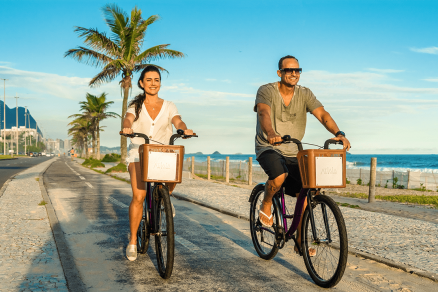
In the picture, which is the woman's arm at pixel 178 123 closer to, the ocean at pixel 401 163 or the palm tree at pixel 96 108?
the ocean at pixel 401 163

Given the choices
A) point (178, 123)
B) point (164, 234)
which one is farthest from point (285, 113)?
point (164, 234)

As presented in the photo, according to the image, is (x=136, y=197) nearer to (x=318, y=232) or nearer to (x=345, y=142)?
(x=318, y=232)

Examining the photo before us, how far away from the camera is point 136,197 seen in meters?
3.95

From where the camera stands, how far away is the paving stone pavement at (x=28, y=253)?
334cm

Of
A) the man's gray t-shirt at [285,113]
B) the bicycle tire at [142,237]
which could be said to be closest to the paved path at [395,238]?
the man's gray t-shirt at [285,113]

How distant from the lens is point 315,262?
3561 millimetres

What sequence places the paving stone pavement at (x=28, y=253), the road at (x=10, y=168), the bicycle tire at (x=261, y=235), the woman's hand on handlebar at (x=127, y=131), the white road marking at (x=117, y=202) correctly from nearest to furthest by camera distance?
the paving stone pavement at (x=28, y=253) → the woman's hand on handlebar at (x=127, y=131) → the bicycle tire at (x=261, y=235) → the white road marking at (x=117, y=202) → the road at (x=10, y=168)

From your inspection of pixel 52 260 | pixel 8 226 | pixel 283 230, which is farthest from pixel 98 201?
pixel 283 230

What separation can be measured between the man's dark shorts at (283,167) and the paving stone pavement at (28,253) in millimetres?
2071

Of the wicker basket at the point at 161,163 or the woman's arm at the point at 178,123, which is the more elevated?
the woman's arm at the point at 178,123

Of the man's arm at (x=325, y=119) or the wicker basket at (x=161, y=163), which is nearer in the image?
the wicker basket at (x=161, y=163)

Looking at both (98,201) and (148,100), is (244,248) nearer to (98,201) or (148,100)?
(148,100)

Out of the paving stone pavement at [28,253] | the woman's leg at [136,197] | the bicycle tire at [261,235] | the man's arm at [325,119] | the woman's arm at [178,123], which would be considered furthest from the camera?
the bicycle tire at [261,235]

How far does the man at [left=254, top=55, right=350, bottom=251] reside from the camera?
372 centimetres
